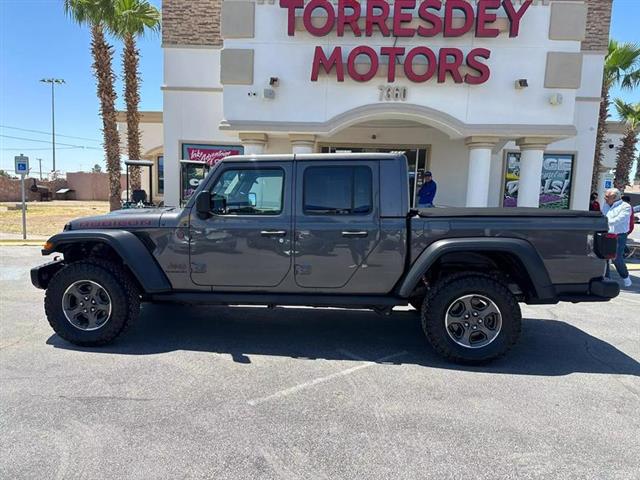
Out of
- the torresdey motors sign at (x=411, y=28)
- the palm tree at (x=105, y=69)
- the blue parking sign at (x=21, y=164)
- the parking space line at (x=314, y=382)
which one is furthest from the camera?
the palm tree at (x=105, y=69)

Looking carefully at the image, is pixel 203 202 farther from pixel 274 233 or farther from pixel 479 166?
pixel 479 166

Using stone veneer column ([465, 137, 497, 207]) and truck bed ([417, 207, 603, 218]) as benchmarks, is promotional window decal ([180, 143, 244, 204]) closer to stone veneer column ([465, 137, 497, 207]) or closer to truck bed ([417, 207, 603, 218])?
stone veneer column ([465, 137, 497, 207])

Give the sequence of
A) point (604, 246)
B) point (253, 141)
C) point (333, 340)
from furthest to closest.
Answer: point (253, 141), point (333, 340), point (604, 246)

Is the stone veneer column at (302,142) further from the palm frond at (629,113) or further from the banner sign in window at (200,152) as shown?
the palm frond at (629,113)

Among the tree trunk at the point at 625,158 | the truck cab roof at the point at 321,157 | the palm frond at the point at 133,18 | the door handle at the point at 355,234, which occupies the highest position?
the palm frond at the point at 133,18

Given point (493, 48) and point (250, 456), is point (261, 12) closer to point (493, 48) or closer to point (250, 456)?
point (493, 48)

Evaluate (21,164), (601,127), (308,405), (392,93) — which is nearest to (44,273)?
(308,405)

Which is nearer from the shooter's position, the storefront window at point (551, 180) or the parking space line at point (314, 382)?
the parking space line at point (314, 382)

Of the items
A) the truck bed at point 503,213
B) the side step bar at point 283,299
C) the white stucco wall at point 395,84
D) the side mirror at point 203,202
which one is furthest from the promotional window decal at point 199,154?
the truck bed at point 503,213

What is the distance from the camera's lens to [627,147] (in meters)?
17.7

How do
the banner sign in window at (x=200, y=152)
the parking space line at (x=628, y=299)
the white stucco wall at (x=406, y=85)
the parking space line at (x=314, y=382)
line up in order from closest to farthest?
the parking space line at (x=314, y=382) → the parking space line at (x=628, y=299) → the white stucco wall at (x=406, y=85) → the banner sign in window at (x=200, y=152)

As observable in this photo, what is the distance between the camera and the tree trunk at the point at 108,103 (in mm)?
15453

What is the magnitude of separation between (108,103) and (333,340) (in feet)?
49.7

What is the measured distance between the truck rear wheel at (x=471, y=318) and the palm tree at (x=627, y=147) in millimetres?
17158
